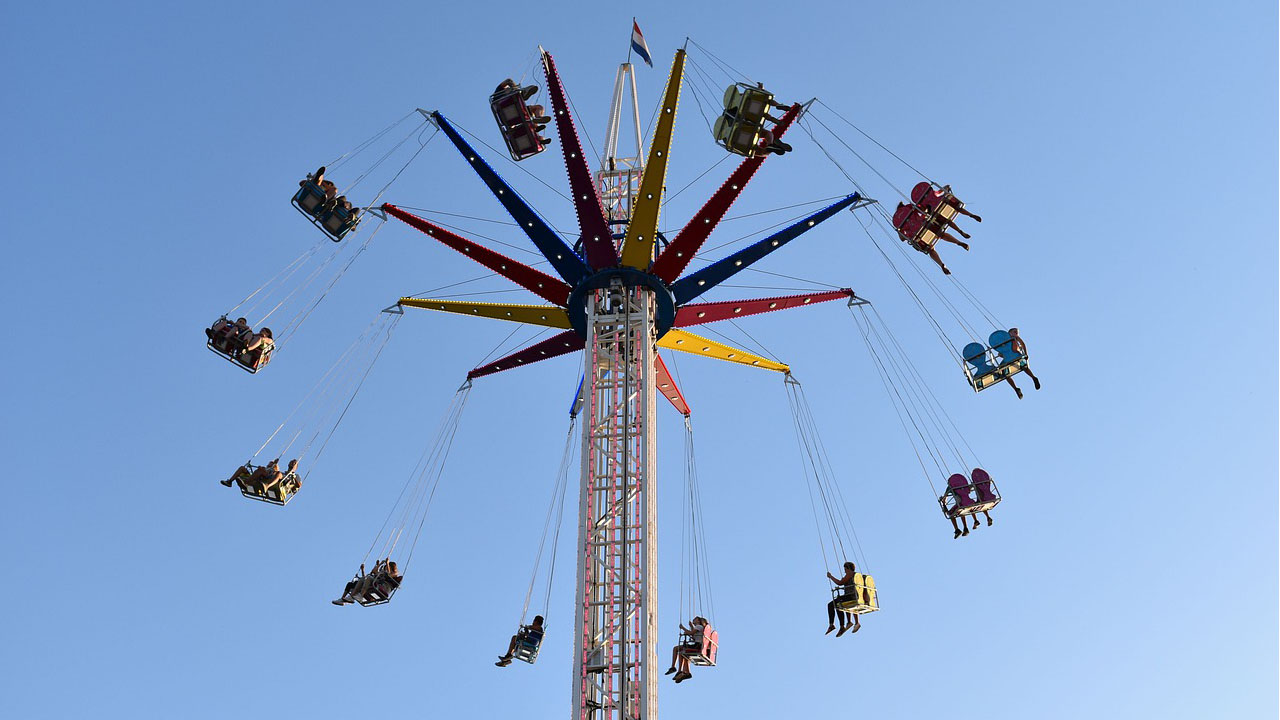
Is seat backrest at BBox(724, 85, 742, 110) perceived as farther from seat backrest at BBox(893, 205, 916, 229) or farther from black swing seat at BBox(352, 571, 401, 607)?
black swing seat at BBox(352, 571, 401, 607)

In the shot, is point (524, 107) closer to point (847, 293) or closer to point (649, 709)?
point (847, 293)

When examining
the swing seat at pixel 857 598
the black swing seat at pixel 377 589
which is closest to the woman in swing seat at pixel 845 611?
the swing seat at pixel 857 598

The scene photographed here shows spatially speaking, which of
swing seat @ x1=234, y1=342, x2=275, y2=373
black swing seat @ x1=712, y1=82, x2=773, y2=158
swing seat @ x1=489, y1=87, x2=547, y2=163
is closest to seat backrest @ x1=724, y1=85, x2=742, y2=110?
black swing seat @ x1=712, y1=82, x2=773, y2=158

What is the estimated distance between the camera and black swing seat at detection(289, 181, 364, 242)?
103 ft

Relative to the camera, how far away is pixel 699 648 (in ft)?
96.4

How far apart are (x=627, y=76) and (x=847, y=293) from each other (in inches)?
363

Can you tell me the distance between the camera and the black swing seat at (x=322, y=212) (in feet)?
103

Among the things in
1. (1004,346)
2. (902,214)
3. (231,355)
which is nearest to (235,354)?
(231,355)

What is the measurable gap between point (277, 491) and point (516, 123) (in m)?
9.79

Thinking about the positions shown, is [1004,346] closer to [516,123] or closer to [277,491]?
[516,123]

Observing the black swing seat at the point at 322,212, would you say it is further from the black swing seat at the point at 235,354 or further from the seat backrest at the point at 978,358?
the seat backrest at the point at 978,358

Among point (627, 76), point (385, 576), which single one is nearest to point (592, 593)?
point (385, 576)

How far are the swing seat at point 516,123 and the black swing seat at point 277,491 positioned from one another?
29.3 ft

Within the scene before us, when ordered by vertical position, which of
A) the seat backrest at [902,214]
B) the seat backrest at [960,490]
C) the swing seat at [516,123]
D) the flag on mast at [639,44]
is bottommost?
the seat backrest at [960,490]
